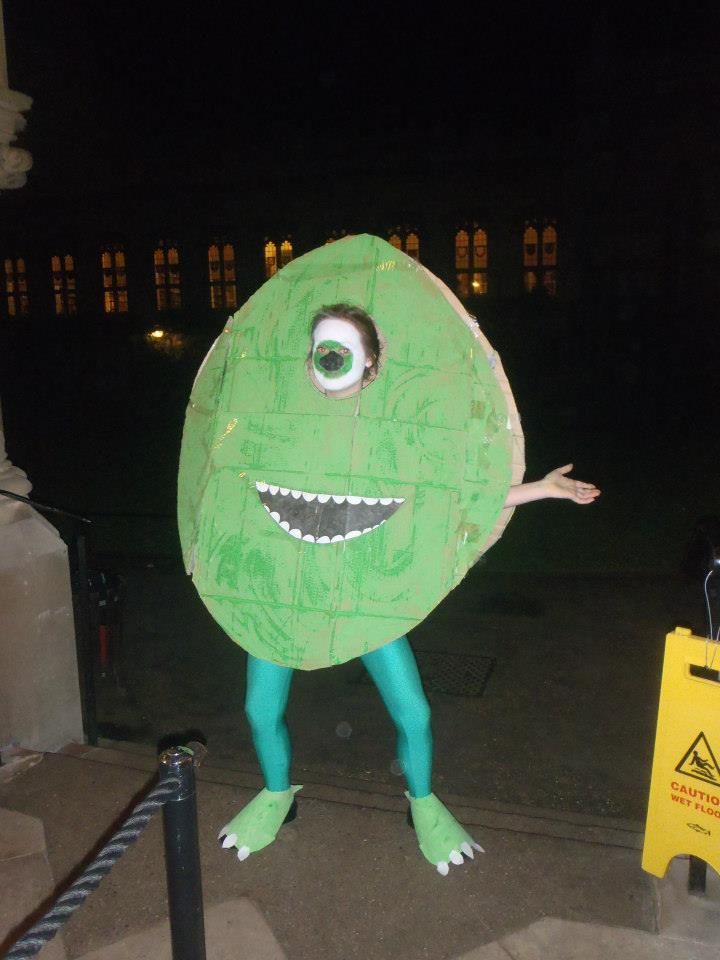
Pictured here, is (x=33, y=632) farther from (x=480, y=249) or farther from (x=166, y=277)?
(x=166, y=277)

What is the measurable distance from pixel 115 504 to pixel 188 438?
9.55 meters

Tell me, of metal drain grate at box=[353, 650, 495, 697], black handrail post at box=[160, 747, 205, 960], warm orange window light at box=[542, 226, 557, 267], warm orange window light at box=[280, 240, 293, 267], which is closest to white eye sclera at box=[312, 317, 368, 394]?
black handrail post at box=[160, 747, 205, 960]

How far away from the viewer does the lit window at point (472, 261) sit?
26.3m

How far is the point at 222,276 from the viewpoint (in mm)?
27906

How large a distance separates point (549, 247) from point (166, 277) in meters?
13.9

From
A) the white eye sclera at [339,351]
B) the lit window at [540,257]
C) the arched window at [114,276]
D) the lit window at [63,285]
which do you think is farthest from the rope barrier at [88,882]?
the lit window at [63,285]

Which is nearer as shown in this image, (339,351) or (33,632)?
(339,351)

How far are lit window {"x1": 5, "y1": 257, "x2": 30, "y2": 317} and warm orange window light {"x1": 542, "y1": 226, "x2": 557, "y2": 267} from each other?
19401mm

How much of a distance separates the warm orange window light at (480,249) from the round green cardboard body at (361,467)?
2496 centimetres

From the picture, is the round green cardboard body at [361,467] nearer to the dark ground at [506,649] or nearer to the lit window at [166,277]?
the dark ground at [506,649]

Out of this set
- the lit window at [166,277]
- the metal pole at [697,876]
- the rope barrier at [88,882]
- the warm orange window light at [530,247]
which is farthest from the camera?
the lit window at [166,277]

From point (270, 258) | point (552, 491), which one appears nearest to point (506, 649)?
point (552, 491)

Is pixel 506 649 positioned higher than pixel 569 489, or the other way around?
pixel 569 489

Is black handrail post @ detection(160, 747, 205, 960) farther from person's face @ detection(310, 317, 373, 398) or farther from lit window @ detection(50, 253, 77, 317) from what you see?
lit window @ detection(50, 253, 77, 317)
